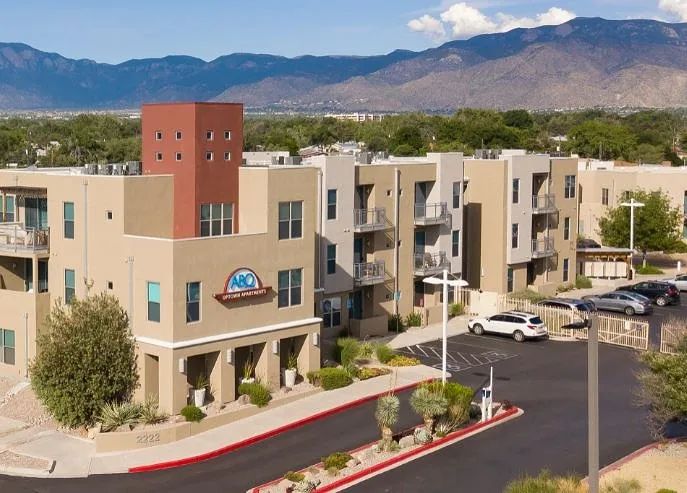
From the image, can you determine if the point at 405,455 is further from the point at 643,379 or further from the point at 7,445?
the point at 7,445

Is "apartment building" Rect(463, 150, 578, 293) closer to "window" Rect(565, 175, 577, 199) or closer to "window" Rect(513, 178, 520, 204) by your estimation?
"window" Rect(513, 178, 520, 204)

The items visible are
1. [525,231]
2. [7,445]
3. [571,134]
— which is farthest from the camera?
[571,134]

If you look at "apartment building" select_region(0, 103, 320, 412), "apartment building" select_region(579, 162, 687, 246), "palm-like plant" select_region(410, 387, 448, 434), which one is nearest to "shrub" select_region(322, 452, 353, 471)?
"palm-like plant" select_region(410, 387, 448, 434)

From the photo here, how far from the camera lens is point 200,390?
33.4 m

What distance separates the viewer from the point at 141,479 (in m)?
28.2

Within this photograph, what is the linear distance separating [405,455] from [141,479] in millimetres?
7541

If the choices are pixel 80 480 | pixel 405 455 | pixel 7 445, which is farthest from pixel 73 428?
pixel 405 455

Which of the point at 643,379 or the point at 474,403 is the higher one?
the point at 643,379

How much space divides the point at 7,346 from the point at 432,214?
69.1 feet

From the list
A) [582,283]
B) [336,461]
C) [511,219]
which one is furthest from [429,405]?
[582,283]

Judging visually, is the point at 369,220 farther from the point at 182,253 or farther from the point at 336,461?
the point at 336,461

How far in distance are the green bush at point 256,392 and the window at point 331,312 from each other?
9.57m

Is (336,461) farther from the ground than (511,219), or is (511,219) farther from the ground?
(511,219)

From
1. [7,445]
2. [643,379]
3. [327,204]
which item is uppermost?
[327,204]
